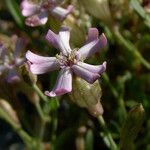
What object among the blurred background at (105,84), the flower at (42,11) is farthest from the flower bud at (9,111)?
the flower at (42,11)

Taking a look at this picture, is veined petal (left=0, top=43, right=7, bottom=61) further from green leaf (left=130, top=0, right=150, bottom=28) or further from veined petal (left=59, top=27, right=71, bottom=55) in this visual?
green leaf (left=130, top=0, right=150, bottom=28)

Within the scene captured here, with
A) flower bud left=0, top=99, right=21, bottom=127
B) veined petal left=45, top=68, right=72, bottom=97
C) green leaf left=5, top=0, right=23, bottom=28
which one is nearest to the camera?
veined petal left=45, top=68, right=72, bottom=97

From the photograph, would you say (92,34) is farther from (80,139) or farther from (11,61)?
(80,139)

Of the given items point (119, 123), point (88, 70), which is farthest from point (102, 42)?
point (119, 123)

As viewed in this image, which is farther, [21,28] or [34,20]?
[21,28]

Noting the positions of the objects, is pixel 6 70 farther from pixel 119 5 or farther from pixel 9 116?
pixel 119 5

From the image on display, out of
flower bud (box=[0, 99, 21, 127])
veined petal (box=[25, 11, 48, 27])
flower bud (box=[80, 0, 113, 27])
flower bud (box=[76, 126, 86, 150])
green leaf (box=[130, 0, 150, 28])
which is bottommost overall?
flower bud (box=[76, 126, 86, 150])

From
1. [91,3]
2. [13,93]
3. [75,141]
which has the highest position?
[91,3]

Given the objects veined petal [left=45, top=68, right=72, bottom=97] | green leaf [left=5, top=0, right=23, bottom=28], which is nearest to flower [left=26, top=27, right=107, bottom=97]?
veined petal [left=45, top=68, right=72, bottom=97]
